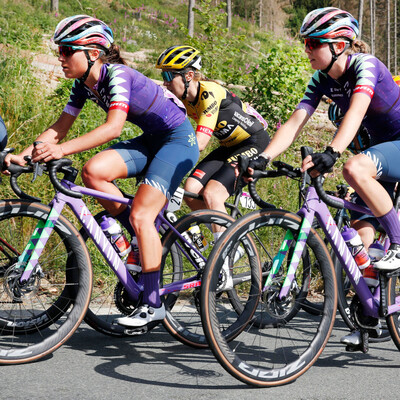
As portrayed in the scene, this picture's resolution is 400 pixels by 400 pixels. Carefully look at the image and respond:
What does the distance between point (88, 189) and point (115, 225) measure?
1.55 ft

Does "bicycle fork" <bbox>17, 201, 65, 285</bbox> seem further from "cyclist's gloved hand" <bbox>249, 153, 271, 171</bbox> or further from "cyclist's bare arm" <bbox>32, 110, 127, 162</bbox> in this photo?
"cyclist's gloved hand" <bbox>249, 153, 271, 171</bbox>

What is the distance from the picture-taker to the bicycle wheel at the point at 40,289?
3.78 metres

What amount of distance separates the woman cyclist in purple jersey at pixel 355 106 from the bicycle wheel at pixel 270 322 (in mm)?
306

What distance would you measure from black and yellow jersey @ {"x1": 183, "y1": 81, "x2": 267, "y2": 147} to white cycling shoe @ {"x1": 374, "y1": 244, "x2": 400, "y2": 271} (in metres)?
2.02

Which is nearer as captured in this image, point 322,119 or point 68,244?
point 68,244

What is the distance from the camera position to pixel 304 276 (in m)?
4.23

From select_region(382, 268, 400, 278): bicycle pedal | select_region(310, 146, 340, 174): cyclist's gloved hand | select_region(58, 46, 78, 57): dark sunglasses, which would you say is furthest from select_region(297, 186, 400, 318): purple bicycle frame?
select_region(58, 46, 78, 57): dark sunglasses

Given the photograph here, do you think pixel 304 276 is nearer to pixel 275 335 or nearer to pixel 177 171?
pixel 275 335

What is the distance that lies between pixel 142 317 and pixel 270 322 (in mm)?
964

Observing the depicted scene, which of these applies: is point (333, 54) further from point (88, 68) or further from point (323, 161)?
point (88, 68)

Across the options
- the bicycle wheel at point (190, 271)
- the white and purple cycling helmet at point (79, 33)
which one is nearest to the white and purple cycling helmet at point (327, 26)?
the white and purple cycling helmet at point (79, 33)

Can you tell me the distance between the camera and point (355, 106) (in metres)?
3.95

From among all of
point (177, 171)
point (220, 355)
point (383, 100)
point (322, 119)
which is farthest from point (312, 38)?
point (322, 119)

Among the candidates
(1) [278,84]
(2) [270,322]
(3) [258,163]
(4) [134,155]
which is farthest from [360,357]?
(1) [278,84]
